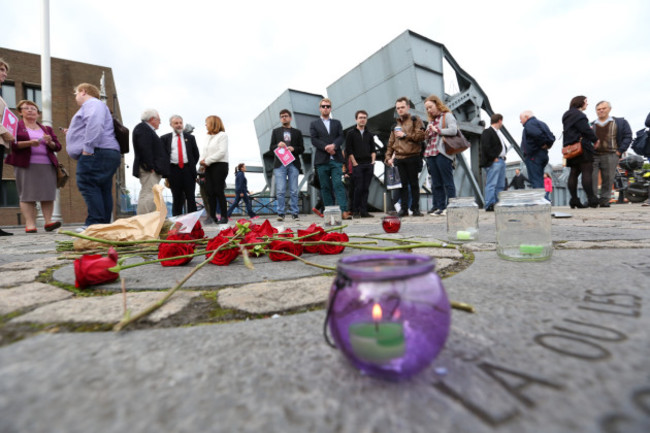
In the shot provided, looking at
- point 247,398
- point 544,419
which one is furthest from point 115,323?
point 544,419

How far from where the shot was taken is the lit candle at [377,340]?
43cm

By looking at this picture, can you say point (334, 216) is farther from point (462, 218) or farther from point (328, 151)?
point (328, 151)

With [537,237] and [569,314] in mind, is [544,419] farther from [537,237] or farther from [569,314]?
[537,237]

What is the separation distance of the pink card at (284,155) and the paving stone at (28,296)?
14.0 feet

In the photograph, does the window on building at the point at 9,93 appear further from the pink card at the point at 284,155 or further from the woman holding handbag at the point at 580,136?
the woman holding handbag at the point at 580,136

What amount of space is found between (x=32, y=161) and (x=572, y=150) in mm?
7771

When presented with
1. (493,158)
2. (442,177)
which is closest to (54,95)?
(442,177)

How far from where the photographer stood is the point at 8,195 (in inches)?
532

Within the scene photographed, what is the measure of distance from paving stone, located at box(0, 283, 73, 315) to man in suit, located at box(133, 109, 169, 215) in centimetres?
312

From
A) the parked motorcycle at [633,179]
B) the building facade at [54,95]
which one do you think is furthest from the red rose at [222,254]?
the building facade at [54,95]

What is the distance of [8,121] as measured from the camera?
11.7 feet

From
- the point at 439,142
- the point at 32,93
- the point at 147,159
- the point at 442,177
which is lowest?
the point at 442,177

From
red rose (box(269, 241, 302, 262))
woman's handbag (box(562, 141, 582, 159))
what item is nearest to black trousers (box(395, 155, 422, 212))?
woman's handbag (box(562, 141, 582, 159))

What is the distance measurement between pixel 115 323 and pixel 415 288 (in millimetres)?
669
